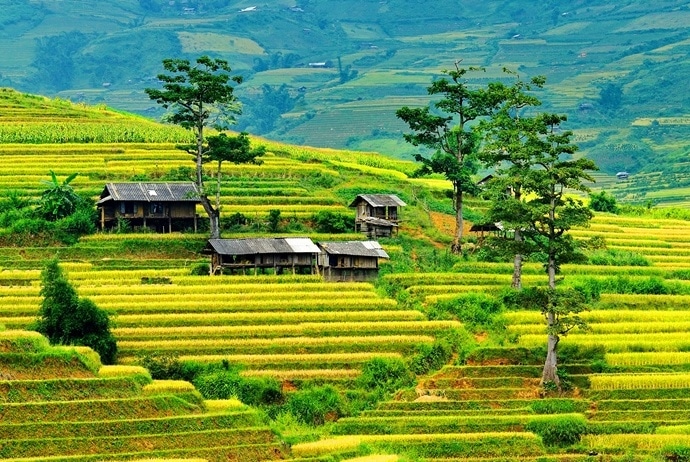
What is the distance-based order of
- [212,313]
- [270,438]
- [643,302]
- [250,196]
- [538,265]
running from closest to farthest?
[270,438], [212,313], [643,302], [538,265], [250,196]

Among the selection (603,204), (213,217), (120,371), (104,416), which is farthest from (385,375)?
(603,204)

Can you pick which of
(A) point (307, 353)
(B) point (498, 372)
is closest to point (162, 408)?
(A) point (307, 353)

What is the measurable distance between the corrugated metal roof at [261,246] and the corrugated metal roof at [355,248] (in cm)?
66

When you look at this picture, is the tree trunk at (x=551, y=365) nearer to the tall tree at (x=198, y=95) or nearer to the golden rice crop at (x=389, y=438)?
the golden rice crop at (x=389, y=438)

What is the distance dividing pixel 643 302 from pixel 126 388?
26.3m

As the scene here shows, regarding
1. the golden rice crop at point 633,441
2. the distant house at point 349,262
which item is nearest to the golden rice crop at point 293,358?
the golden rice crop at point 633,441

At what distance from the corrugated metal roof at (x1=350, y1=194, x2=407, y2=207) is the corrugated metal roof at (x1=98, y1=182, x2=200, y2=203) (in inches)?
335

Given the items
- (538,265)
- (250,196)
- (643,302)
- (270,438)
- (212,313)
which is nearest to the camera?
(270,438)

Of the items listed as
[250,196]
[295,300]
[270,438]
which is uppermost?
[250,196]

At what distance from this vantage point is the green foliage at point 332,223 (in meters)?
69.4

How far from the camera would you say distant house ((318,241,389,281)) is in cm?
6278

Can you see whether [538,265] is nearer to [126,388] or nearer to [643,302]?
[643,302]

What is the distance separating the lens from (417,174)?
69938 mm

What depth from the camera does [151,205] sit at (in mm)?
68500
